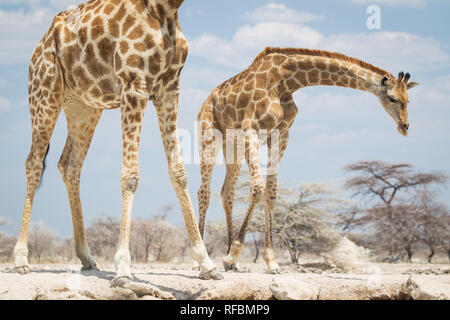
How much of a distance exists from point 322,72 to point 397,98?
1.18 meters

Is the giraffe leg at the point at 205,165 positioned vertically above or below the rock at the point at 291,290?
above

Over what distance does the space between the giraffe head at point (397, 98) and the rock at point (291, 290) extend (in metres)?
3.16

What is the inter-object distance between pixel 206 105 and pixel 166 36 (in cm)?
319

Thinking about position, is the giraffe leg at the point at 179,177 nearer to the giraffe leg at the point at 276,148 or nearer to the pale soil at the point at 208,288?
the pale soil at the point at 208,288

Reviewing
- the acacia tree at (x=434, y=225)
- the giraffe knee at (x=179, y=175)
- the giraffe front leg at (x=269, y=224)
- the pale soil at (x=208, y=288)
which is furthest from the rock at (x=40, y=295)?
the acacia tree at (x=434, y=225)

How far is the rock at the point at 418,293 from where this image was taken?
16.2 feet

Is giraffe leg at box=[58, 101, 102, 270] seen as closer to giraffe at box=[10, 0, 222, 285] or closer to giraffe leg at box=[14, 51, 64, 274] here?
giraffe at box=[10, 0, 222, 285]

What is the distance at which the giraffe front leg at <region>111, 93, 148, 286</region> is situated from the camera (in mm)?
4859

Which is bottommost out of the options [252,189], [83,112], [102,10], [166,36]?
[252,189]

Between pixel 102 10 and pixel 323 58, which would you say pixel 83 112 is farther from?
pixel 323 58

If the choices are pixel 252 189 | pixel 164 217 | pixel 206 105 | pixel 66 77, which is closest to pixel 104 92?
pixel 66 77

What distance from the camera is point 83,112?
6301 mm

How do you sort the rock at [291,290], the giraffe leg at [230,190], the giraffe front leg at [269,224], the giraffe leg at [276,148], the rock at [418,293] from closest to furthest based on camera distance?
the rock at [291,290] → the rock at [418,293] → the giraffe front leg at [269,224] → the giraffe leg at [276,148] → the giraffe leg at [230,190]

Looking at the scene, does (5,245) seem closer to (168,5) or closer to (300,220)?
(300,220)
